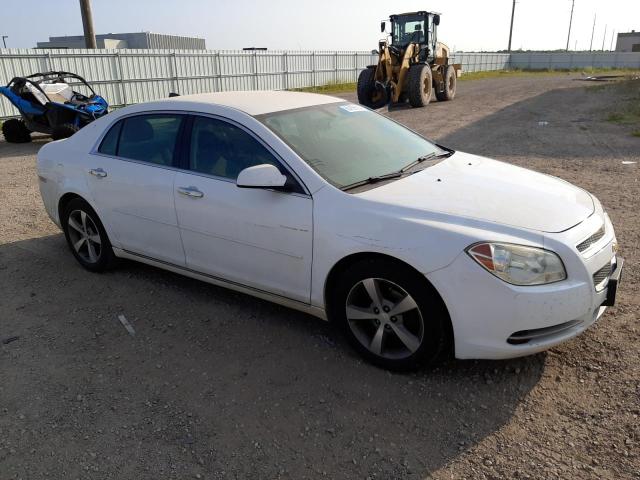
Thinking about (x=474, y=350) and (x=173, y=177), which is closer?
(x=474, y=350)

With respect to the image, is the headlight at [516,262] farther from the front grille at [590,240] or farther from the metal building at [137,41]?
the metal building at [137,41]

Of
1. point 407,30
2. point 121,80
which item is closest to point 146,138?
point 121,80

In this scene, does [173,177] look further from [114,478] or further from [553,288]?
[553,288]

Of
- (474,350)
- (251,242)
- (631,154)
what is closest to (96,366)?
(251,242)

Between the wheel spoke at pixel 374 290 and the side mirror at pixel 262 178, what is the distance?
772 millimetres

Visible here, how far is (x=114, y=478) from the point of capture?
2.42 meters

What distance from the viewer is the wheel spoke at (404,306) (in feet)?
9.50

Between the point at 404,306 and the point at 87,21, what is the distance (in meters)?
17.8

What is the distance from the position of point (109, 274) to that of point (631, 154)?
8.89m

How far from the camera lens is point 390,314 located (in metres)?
3.01

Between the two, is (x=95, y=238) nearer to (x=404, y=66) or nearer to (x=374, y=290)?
(x=374, y=290)

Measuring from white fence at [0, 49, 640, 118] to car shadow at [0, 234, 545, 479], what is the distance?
1475cm

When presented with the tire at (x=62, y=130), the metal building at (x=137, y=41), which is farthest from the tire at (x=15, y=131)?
the metal building at (x=137, y=41)

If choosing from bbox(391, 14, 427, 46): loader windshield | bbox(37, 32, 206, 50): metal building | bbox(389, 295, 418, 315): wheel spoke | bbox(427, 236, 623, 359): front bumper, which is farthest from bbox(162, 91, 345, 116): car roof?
bbox(37, 32, 206, 50): metal building
